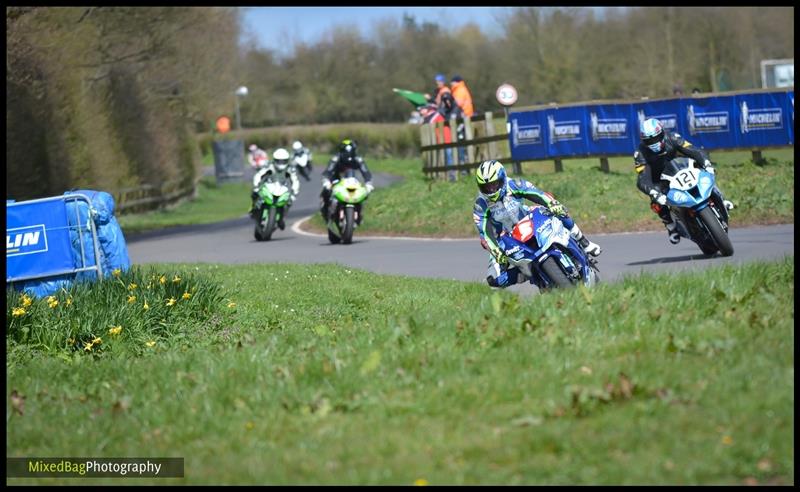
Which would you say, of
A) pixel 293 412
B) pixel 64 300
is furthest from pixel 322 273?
pixel 293 412

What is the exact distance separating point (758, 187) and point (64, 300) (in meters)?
14.4

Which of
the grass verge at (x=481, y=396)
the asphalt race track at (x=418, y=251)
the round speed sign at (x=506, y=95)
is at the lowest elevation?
the asphalt race track at (x=418, y=251)

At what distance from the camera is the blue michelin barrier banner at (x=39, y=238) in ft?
45.1

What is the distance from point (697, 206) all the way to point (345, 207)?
8.97 m

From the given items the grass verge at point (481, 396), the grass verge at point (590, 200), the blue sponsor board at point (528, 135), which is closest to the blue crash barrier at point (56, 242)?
the grass verge at point (481, 396)

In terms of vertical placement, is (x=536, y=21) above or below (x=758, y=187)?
above

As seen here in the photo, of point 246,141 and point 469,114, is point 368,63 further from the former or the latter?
point 469,114

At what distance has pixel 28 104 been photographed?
108ft

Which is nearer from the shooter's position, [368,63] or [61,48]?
[61,48]

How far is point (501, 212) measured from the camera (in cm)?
1198

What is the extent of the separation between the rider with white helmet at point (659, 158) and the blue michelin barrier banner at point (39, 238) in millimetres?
6327

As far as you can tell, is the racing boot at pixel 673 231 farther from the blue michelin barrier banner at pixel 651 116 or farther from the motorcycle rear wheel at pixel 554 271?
the blue michelin barrier banner at pixel 651 116

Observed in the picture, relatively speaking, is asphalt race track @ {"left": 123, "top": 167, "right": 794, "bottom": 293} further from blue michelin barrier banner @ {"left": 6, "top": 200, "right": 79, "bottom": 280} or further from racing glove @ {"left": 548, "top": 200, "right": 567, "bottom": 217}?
blue michelin barrier banner @ {"left": 6, "top": 200, "right": 79, "bottom": 280}

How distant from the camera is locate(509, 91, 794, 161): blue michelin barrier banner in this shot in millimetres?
25391
